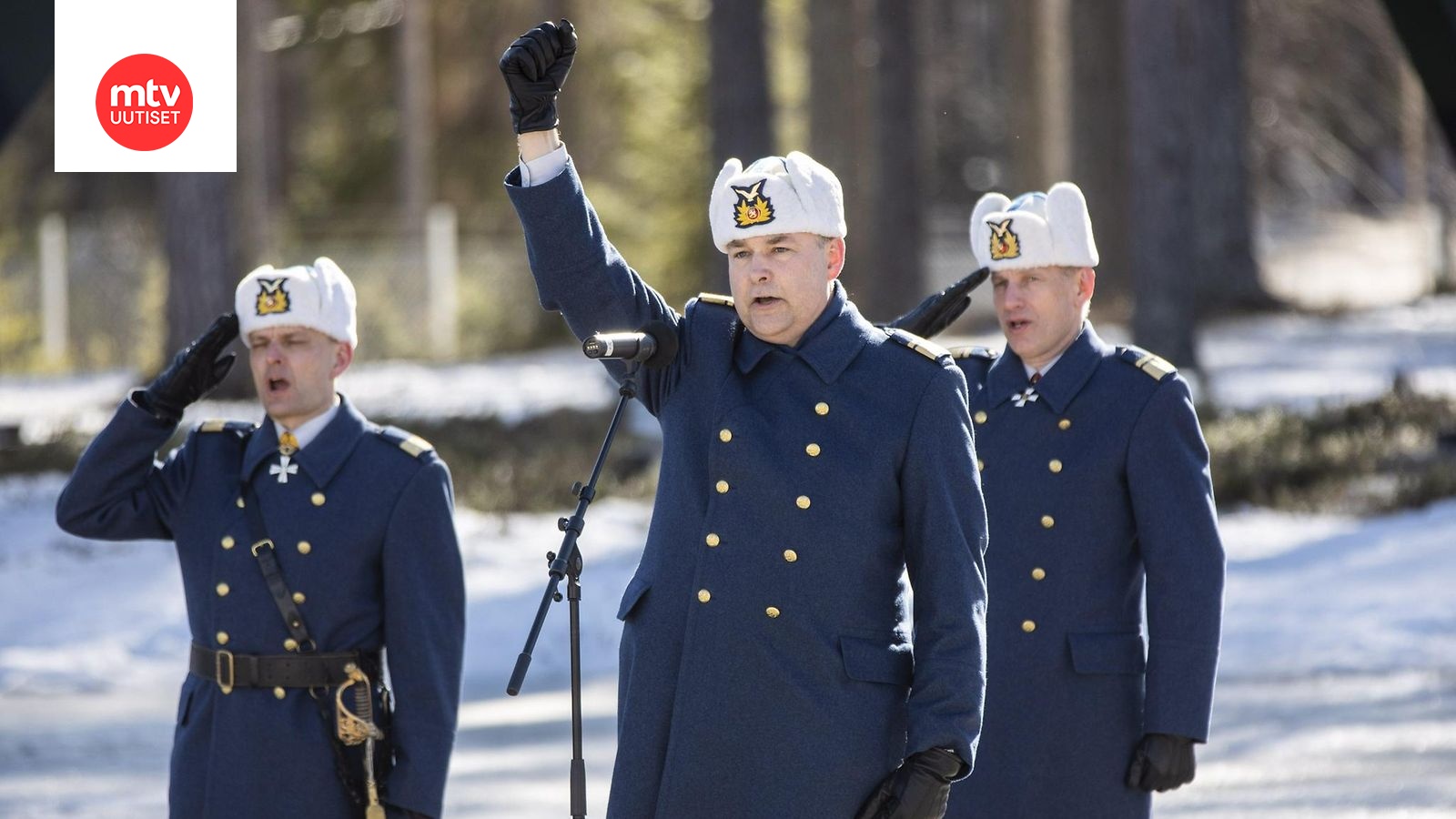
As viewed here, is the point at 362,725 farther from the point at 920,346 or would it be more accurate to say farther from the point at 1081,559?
the point at 1081,559

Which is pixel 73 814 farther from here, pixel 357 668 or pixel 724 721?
pixel 724 721

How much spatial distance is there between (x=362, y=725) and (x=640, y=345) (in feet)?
4.54

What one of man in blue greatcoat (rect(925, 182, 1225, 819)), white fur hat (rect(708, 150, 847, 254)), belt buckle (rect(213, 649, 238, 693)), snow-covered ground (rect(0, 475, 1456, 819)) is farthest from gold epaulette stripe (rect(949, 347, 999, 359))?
snow-covered ground (rect(0, 475, 1456, 819))

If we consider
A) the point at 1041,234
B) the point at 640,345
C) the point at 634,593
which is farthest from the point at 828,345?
the point at 1041,234

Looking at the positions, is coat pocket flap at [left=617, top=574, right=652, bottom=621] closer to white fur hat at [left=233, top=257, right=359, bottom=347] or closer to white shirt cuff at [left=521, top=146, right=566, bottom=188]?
white shirt cuff at [left=521, top=146, right=566, bottom=188]

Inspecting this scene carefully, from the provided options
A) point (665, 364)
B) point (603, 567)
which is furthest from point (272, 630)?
point (603, 567)

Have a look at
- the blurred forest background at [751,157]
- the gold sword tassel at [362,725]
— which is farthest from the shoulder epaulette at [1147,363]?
the blurred forest background at [751,157]

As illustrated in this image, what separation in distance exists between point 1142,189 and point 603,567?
7562 mm

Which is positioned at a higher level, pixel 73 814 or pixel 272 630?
pixel 272 630

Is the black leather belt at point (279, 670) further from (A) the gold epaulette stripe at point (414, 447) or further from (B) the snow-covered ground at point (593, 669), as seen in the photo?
(B) the snow-covered ground at point (593, 669)

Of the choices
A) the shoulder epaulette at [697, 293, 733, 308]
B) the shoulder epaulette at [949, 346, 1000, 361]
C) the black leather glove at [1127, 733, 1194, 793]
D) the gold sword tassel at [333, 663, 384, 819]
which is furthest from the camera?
the shoulder epaulette at [949, 346, 1000, 361]

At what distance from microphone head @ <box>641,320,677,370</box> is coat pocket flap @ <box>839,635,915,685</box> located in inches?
24.7

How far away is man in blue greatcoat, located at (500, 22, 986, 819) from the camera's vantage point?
4.17m

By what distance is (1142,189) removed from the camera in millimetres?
19188
